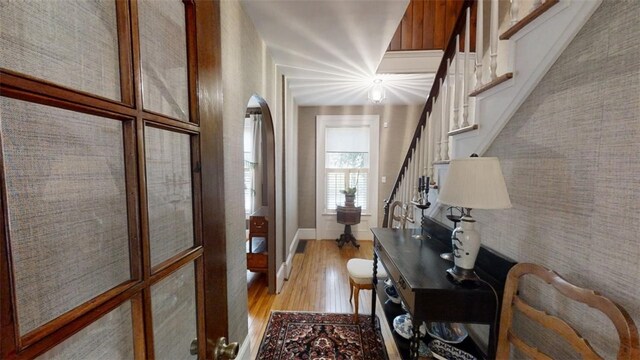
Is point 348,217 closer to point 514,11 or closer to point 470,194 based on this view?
point 470,194

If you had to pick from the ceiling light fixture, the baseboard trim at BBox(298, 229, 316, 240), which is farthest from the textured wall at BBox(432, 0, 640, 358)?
the baseboard trim at BBox(298, 229, 316, 240)

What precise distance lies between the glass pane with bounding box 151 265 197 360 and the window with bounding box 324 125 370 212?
403cm

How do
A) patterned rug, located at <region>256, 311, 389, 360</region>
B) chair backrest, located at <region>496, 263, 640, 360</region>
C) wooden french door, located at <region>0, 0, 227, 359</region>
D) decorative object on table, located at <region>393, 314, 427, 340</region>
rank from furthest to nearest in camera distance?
patterned rug, located at <region>256, 311, 389, 360</region>, decorative object on table, located at <region>393, 314, 427, 340</region>, chair backrest, located at <region>496, 263, 640, 360</region>, wooden french door, located at <region>0, 0, 227, 359</region>

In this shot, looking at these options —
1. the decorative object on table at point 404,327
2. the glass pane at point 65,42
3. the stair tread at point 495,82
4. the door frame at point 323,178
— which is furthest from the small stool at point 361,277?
the door frame at point 323,178

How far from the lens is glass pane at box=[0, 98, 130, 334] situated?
0.35m

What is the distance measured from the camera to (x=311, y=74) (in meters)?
2.90

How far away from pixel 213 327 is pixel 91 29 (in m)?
0.77

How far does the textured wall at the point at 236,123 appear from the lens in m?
1.46

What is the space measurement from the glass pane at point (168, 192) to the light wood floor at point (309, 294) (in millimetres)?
1754

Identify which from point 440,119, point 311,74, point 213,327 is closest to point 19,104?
point 213,327

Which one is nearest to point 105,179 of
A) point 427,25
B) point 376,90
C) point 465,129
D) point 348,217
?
point 465,129

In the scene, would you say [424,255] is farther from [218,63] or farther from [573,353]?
[218,63]

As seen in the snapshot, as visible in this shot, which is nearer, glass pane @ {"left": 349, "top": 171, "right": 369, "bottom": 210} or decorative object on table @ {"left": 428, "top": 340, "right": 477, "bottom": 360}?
decorative object on table @ {"left": 428, "top": 340, "right": 477, "bottom": 360}

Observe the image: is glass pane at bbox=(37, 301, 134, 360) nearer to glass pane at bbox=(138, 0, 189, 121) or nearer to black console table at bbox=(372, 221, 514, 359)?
glass pane at bbox=(138, 0, 189, 121)
